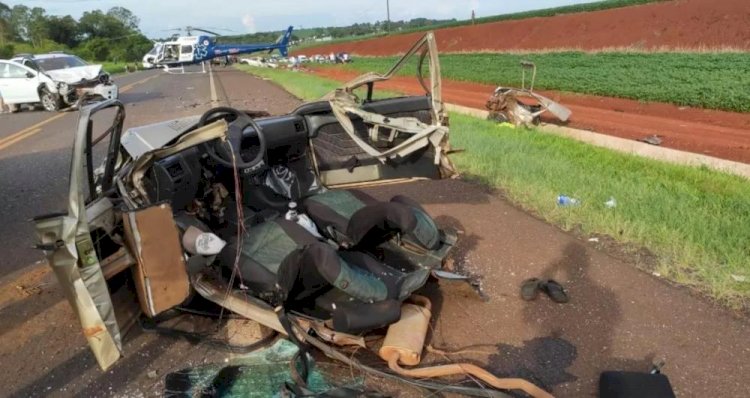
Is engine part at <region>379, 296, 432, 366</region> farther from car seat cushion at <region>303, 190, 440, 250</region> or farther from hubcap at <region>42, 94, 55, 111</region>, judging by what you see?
hubcap at <region>42, 94, 55, 111</region>

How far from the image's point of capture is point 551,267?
4.57 m

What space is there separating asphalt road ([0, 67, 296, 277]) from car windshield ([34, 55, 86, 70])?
1.70 metres

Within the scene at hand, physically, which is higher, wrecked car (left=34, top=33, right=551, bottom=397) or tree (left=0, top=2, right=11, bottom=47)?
tree (left=0, top=2, right=11, bottom=47)

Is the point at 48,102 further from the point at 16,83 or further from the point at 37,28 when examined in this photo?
the point at 37,28

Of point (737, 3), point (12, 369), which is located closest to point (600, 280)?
point (12, 369)

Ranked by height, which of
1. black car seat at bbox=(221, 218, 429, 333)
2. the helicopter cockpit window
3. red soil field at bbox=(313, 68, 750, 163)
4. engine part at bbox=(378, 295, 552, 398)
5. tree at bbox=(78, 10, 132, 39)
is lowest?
red soil field at bbox=(313, 68, 750, 163)

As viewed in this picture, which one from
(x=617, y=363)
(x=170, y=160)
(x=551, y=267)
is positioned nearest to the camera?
(x=617, y=363)

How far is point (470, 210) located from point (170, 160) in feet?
11.4

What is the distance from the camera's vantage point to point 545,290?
4090 millimetres

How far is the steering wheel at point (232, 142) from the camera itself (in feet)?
12.4

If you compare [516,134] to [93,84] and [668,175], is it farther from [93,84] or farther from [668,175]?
[93,84]

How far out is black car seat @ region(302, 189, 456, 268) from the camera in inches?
145

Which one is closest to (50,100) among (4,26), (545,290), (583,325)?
(545,290)

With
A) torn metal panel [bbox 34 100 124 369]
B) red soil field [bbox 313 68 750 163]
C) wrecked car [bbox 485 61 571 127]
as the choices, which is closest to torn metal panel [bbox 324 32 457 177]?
torn metal panel [bbox 34 100 124 369]
